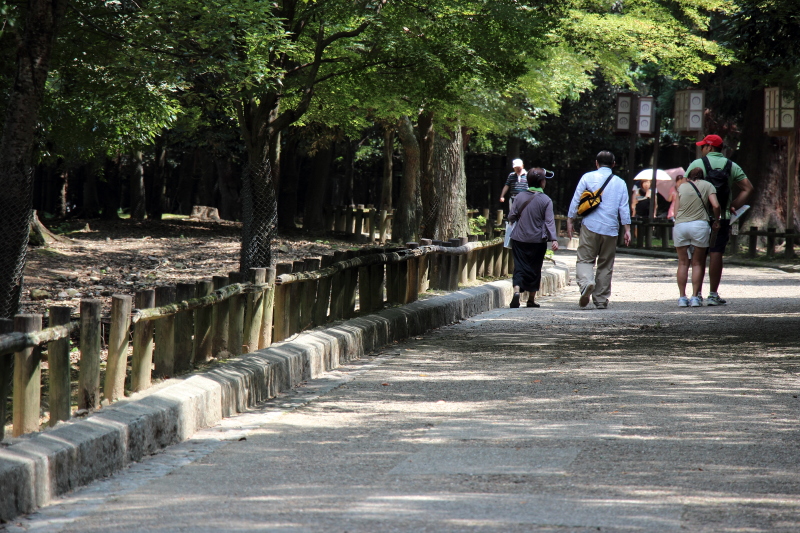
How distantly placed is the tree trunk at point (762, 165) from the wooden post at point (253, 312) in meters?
21.2

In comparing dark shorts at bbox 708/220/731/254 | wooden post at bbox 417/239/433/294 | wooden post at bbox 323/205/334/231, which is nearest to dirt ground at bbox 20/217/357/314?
wooden post at bbox 323/205/334/231

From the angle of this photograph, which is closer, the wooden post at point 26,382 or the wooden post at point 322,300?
the wooden post at point 26,382

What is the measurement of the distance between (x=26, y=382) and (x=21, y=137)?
424 centimetres

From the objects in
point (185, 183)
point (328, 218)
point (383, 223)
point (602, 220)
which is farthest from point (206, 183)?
point (602, 220)

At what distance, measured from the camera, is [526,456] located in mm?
5277

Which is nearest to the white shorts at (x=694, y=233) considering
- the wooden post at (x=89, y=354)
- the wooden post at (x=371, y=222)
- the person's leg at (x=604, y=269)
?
the person's leg at (x=604, y=269)

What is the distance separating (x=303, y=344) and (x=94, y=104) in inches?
188

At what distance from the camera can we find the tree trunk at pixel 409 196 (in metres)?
22.7

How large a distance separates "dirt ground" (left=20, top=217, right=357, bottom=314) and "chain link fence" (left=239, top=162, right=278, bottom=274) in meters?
1.99

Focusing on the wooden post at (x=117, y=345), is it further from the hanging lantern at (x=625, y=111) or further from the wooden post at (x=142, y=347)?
the hanging lantern at (x=625, y=111)

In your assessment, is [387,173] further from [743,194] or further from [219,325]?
[219,325]

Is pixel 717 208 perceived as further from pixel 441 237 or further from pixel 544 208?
pixel 441 237

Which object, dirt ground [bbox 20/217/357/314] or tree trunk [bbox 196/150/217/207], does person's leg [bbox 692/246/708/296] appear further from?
tree trunk [bbox 196/150/217/207]

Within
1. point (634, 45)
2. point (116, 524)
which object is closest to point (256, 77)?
point (116, 524)
